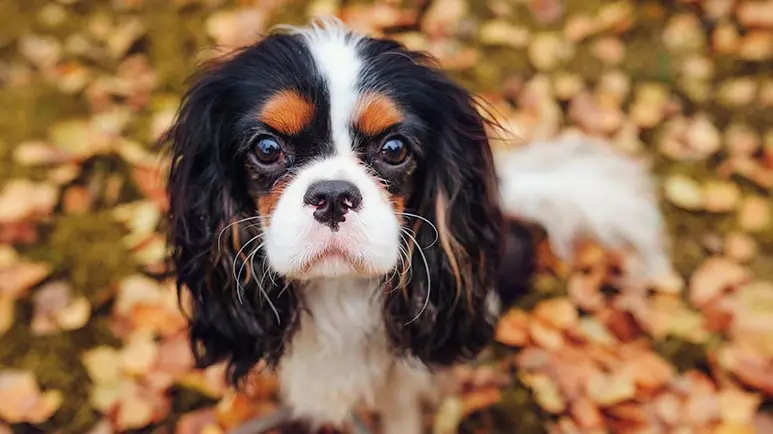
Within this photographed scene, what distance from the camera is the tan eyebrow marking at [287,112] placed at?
1.29m

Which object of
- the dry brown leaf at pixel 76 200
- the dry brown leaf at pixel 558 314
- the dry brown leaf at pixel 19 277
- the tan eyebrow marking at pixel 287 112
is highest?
the tan eyebrow marking at pixel 287 112

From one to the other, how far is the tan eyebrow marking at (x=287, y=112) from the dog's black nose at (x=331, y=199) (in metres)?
0.13

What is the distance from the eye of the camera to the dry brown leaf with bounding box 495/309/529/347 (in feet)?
6.93

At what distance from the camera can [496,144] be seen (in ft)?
7.97

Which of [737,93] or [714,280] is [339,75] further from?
[737,93]

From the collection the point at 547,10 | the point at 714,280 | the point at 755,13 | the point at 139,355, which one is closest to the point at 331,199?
the point at 139,355

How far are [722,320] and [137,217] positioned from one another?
5.75 feet

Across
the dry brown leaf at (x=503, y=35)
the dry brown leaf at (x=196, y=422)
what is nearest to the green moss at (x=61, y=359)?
the dry brown leaf at (x=196, y=422)

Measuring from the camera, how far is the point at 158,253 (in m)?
2.23

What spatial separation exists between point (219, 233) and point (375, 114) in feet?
1.30

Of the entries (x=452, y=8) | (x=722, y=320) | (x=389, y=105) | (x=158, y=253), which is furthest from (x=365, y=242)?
(x=452, y=8)

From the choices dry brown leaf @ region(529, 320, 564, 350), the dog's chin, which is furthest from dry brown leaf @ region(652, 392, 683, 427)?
the dog's chin

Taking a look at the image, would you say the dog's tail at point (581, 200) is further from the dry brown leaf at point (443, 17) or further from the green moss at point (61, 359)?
the green moss at point (61, 359)

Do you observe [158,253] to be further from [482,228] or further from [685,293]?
A: [685,293]
